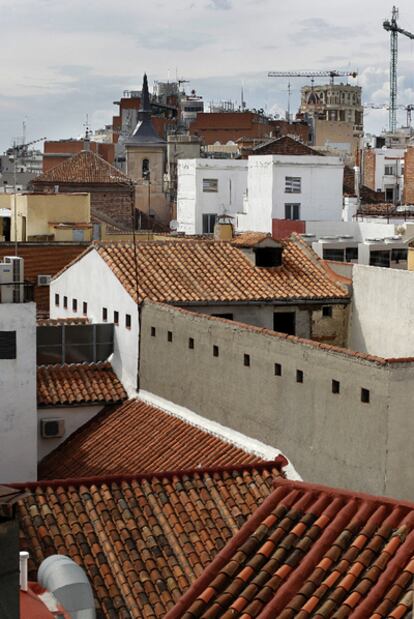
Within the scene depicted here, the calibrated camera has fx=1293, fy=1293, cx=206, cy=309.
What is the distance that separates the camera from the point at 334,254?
108 ft

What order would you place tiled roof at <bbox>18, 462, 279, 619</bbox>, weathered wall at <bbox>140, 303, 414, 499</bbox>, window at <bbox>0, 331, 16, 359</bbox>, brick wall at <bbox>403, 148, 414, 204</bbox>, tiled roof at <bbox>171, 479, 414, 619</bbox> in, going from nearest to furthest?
tiled roof at <bbox>171, 479, 414, 619</bbox> < tiled roof at <bbox>18, 462, 279, 619</bbox> < weathered wall at <bbox>140, 303, 414, 499</bbox> < window at <bbox>0, 331, 16, 359</bbox> < brick wall at <bbox>403, 148, 414, 204</bbox>

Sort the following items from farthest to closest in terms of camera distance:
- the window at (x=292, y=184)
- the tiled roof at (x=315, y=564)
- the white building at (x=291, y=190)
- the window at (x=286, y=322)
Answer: the window at (x=292, y=184) < the white building at (x=291, y=190) < the window at (x=286, y=322) < the tiled roof at (x=315, y=564)

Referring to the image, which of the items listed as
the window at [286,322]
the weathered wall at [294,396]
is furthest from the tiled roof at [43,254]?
the weathered wall at [294,396]

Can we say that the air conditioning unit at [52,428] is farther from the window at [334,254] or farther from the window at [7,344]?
the window at [334,254]

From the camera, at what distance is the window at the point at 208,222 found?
Result: 58625mm

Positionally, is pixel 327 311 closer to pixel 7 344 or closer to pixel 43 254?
pixel 7 344

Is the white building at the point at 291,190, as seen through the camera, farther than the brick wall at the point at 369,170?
No

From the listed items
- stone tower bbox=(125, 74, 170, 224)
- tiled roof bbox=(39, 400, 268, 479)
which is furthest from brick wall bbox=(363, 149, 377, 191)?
tiled roof bbox=(39, 400, 268, 479)

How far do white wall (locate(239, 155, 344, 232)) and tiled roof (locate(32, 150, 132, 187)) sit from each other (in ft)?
60.8

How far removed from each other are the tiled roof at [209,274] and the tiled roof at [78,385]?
2.03 m

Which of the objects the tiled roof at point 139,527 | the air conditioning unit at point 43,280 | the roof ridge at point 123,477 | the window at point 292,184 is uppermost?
the window at point 292,184

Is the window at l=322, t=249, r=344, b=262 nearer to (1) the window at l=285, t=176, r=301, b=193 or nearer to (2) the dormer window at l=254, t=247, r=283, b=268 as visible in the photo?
(2) the dormer window at l=254, t=247, r=283, b=268

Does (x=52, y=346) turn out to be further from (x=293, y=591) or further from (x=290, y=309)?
(x=293, y=591)

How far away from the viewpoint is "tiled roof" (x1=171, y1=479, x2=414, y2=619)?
10578 mm
